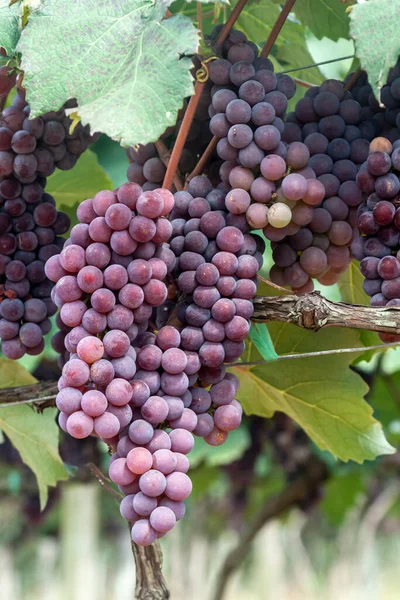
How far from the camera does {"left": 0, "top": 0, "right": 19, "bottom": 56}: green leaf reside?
0.69m

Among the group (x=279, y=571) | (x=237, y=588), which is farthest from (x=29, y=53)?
(x=237, y=588)

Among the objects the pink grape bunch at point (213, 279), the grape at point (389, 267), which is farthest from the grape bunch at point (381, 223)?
the pink grape bunch at point (213, 279)

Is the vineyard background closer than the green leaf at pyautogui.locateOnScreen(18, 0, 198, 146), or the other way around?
the green leaf at pyautogui.locateOnScreen(18, 0, 198, 146)

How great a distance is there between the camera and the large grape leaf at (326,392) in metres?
1.01

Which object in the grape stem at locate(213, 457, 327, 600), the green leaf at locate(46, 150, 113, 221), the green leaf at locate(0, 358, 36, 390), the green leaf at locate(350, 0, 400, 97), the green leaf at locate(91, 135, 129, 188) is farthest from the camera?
the grape stem at locate(213, 457, 327, 600)

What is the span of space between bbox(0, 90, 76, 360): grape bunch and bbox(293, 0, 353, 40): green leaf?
402 millimetres

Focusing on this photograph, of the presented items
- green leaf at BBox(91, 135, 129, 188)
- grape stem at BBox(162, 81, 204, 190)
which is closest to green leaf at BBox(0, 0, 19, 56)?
grape stem at BBox(162, 81, 204, 190)

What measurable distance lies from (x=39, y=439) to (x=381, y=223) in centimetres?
69

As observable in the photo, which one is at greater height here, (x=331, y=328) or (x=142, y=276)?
(x=142, y=276)

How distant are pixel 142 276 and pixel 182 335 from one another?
0.08m

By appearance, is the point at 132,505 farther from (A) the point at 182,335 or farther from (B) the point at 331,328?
(B) the point at 331,328

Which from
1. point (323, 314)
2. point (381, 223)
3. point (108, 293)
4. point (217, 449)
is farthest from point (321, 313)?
point (217, 449)

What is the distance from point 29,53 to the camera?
63 centimetres

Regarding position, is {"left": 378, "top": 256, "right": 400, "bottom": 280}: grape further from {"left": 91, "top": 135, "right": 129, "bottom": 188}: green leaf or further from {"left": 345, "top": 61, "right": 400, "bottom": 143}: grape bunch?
{"left": 91, "top": 135, "right": 129, "bottom": 188}: green leaf
